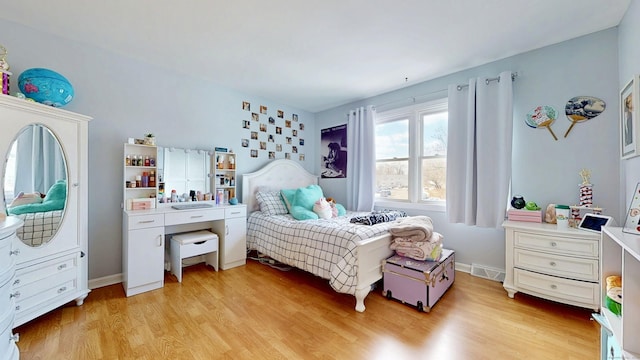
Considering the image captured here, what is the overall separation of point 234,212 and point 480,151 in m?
2.93

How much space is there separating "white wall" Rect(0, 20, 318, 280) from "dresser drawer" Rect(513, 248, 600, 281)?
3692 millimetres

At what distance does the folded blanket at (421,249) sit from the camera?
218 cm

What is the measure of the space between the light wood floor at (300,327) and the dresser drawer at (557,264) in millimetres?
316

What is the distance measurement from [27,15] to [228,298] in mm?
2868

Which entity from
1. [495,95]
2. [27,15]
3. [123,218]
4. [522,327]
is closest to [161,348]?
[123,218]

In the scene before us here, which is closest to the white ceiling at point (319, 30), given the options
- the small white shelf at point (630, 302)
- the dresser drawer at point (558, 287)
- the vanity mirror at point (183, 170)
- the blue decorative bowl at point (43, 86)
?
the blue decorative bowl at point (43, 86)

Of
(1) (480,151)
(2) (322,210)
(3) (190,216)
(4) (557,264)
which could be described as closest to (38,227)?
(3) (190,216)

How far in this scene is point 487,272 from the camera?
8.70ft

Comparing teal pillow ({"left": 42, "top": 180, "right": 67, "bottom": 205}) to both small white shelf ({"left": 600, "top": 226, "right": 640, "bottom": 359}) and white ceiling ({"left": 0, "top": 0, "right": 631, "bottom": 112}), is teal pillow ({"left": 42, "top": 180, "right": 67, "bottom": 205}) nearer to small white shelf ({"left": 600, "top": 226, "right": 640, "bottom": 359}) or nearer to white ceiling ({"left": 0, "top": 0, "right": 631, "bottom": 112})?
white ceiling ({"left": 0, "top": 0, "right": 631, "bottom": 112})

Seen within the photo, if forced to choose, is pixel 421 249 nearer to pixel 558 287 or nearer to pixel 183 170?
pixel 558 287

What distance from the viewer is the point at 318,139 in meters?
4.50

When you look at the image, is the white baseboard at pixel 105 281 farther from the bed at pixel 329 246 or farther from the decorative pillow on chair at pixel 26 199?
the bed at pixel 329 246

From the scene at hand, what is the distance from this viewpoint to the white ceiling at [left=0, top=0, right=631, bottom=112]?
178cm

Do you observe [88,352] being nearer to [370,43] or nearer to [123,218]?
[123,218]
